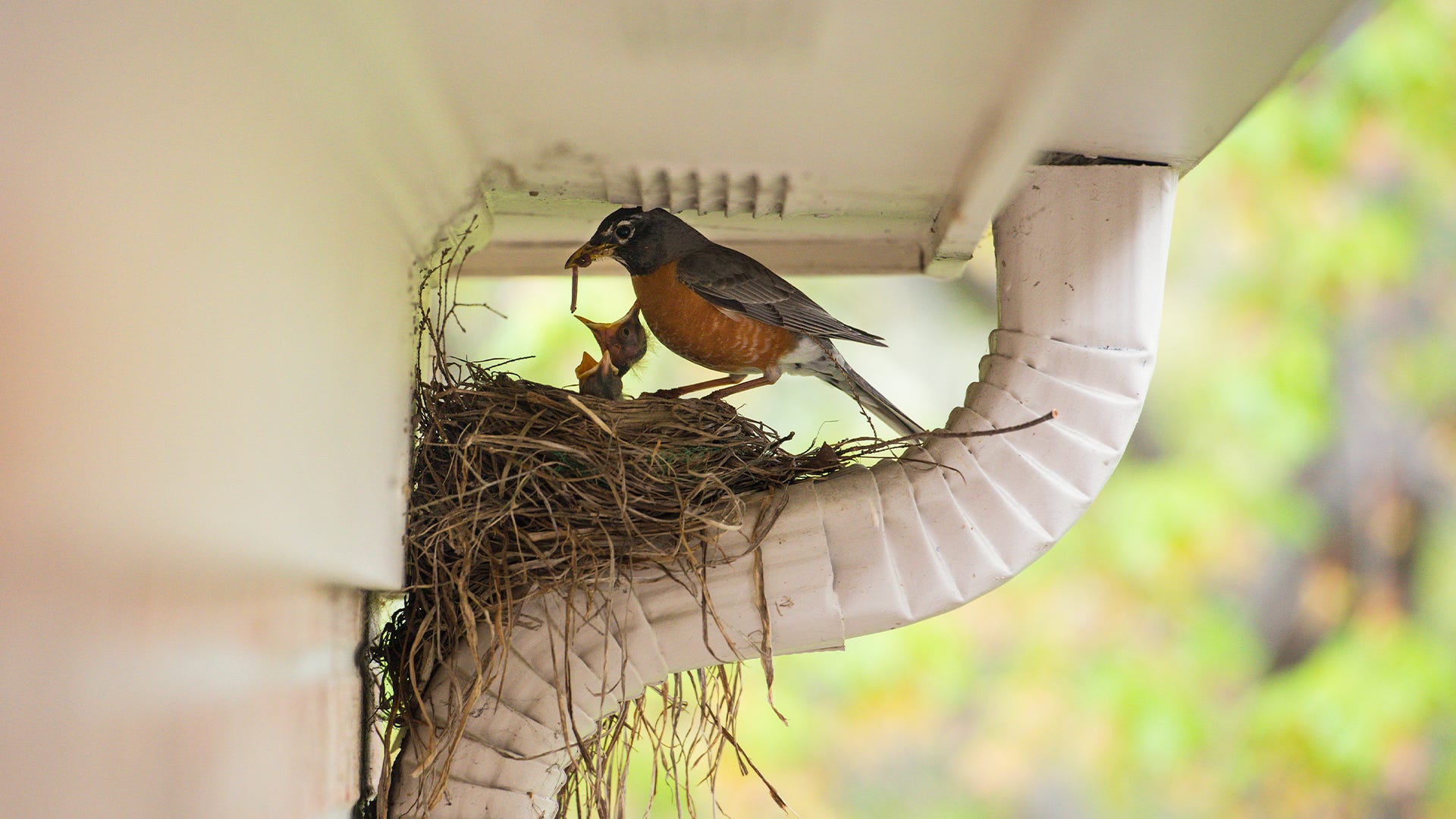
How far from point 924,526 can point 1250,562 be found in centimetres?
432

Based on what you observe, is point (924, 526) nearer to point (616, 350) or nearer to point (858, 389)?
point (858, 389)

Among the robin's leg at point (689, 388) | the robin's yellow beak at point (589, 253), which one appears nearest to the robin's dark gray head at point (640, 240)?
the robin's yellow beak at point (589, 253)

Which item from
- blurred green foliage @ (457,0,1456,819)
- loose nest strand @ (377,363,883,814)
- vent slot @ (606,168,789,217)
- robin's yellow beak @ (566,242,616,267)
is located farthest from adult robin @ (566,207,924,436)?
blurred green foliage @ (457,0,1456,819)

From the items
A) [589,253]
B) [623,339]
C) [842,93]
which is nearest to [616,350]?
[623,339]

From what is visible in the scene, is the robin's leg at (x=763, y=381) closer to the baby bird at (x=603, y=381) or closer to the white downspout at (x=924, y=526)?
the baby bird at (x=603, y=381)

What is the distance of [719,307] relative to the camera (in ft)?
8.13

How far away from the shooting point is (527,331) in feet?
16.3

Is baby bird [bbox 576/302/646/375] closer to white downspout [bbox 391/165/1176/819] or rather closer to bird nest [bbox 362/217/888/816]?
bird nest [bbox 362/217/888/816]

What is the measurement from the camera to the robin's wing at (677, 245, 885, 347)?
2.46 metres

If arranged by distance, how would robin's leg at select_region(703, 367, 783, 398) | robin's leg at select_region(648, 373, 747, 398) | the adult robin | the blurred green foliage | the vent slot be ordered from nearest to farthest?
the vent slot → robin's leg at select_region(648, 373, 747, 398) → the adult robin → robin's leg at select_region(703, 367, 783, 398) → the blurred green foliage

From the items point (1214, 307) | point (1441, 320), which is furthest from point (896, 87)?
point (1441, 320)

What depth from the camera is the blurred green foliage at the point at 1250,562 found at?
509cm

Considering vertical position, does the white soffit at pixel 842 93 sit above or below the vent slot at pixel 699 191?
above

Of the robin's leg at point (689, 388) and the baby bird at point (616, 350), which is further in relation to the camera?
the baby bird at point (616, 350)
